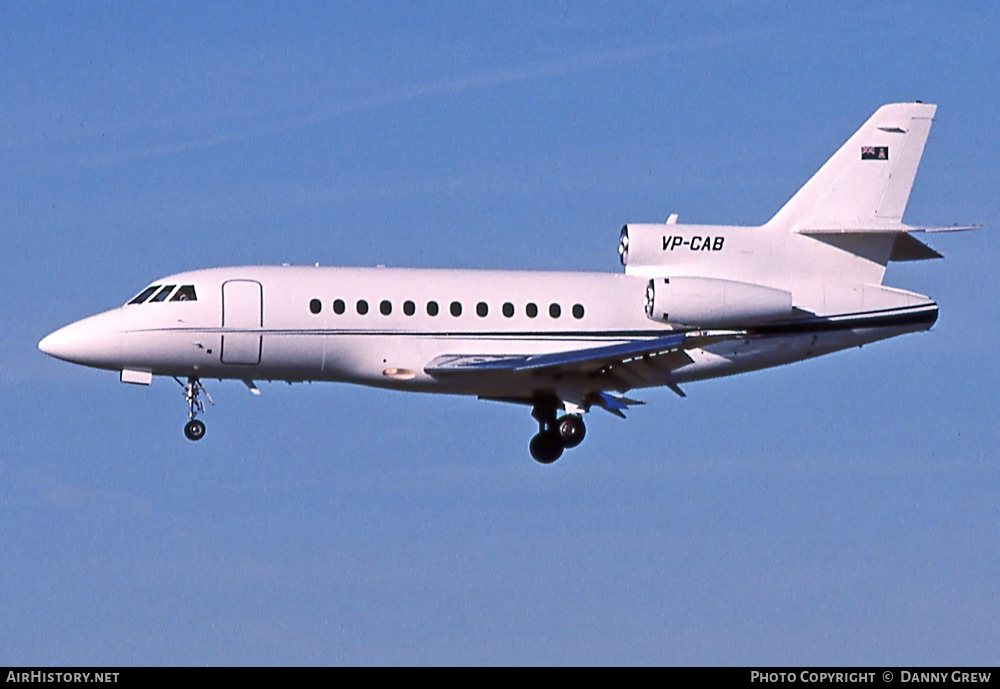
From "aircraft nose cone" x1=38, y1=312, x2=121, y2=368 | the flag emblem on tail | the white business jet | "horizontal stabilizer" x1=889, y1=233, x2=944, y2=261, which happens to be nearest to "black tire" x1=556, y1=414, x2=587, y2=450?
the white business jet

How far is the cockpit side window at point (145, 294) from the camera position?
43.3m

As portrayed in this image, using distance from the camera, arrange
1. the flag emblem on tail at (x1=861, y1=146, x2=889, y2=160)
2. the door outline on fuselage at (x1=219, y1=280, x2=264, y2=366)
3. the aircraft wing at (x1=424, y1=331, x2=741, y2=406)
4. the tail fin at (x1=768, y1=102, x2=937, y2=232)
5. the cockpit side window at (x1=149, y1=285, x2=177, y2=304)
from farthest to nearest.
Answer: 1. the flag emblem on tail at (x1=861, y1=146, x2=889, y2=160)
2. the tail fin at (x1=768, y1=102, x2=937, y2=232)
3. the cockpit side window at (x1=149, y1=285, x2=177, y2=304)
4. the door outline on fuselage at (x1=219, y1=280, x2=264, y2=366)
5. the aircraft wing at (x1=424, y1=331, x2=741, y2=406)

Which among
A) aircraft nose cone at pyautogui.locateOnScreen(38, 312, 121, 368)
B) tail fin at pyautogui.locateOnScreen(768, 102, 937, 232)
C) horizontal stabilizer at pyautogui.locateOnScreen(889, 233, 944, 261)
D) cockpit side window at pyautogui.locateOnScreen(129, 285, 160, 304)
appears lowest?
aircraft nose cone at pyautogui.locateOnScreen(38, 312, 121, 368)

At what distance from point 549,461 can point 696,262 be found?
583 cm

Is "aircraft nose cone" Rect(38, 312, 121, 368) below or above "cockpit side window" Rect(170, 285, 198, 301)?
below

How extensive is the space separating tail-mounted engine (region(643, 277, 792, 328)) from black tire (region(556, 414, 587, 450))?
2924 mm

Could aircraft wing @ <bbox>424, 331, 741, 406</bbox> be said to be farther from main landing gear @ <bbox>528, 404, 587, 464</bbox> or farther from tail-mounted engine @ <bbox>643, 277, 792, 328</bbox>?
main landing gear @ <bbox>528, 404, 587, 464</bbox>

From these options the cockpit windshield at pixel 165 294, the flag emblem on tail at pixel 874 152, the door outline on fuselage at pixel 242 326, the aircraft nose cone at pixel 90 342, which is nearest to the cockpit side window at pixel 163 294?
the cockpit windshield at pixel 165 294

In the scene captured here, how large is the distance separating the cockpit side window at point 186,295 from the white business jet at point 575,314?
0.9 inches

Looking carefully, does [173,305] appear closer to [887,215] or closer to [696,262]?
[696,262]

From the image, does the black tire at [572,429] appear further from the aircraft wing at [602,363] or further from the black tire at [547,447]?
the black tire at [547,447]

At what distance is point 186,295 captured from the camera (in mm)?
43031

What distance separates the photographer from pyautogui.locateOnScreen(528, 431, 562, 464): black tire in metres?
46.0

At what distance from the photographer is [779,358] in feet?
150
